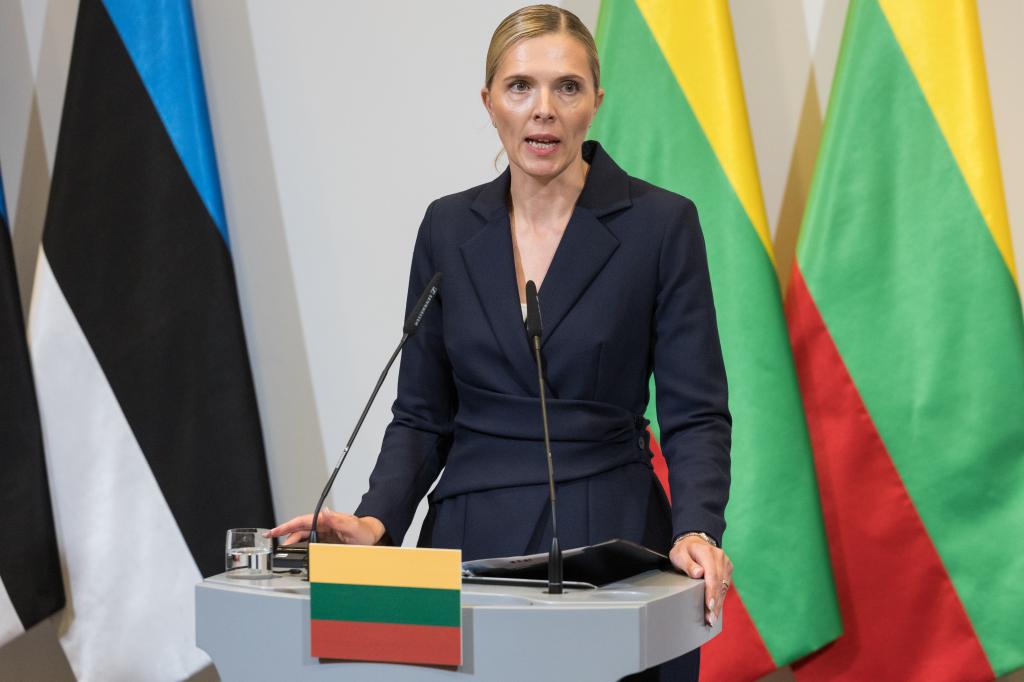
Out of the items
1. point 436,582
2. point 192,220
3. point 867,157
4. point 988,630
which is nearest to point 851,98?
point 867,157

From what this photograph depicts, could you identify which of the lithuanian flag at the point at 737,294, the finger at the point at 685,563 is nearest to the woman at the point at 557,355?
the finger at the point at 685,563

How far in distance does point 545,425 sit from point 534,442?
0.24m

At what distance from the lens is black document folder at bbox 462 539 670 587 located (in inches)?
44.2

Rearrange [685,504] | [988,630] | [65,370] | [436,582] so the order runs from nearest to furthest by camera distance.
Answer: [436,582] < [685,504] < [988,630] < [65,370]

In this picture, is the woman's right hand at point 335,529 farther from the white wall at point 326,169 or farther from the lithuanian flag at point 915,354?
the white wall at point 326,169

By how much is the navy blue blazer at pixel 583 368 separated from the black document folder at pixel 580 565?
21 centimetres

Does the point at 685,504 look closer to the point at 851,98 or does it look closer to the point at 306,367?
the point at 851,98

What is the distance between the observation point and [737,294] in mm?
2557

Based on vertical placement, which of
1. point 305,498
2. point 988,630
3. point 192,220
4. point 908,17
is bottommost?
point 988,630

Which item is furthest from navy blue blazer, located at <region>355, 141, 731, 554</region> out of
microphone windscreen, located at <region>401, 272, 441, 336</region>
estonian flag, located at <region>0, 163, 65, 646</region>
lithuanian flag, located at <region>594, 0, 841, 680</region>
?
estonian flag, located at <region>0, 163, 65, 646</region>

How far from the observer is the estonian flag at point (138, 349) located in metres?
2.86

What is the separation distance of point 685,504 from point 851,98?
144 centimetres

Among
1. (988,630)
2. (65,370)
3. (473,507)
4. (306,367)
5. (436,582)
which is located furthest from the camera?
(306,367)

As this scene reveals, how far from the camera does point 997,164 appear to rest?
2.45m
